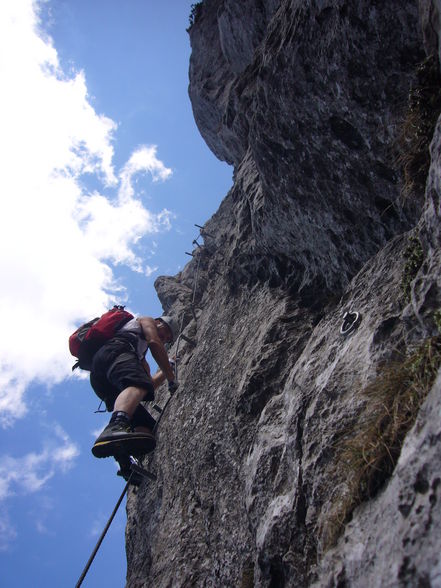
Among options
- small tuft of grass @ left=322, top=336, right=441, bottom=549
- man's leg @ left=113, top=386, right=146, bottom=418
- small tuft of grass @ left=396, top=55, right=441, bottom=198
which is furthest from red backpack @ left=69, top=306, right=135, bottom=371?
small tuft of grass @ left=396, top=55, right=441, bottom=198

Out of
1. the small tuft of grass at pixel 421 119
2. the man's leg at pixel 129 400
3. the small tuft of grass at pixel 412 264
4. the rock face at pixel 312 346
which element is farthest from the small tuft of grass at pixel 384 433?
the man's leg at pixel 129 400

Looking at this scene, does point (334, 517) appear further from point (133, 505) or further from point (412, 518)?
point (133, 505)

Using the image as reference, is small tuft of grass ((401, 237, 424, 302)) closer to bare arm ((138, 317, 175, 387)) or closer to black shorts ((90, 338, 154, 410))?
black shorts ((90, 338, 154, 410))

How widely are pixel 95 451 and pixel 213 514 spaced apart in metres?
2.12

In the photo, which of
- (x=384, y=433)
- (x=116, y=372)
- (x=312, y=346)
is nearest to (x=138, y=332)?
(x=116, y=372)

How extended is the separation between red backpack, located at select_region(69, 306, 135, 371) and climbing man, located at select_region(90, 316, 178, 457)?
0.51ft

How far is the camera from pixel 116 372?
6887mm

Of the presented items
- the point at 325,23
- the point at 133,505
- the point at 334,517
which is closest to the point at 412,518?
the point at 334,517

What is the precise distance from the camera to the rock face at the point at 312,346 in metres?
3.08

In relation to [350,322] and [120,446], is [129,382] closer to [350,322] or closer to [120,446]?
[120,446]

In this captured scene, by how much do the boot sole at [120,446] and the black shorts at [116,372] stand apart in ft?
3.41

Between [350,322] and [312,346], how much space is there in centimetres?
95

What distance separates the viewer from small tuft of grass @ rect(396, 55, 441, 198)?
4.20 meters

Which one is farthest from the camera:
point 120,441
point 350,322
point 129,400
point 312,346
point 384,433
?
point 129,400
